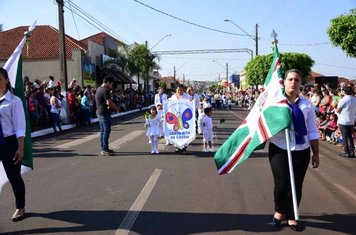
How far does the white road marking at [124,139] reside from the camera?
13359mm

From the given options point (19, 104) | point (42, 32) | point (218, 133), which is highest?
point (42, 32)

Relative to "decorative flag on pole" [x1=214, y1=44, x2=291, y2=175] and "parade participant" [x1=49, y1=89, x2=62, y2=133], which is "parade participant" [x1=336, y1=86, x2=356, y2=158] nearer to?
"decorative flag on pole" [x1=214, y1=44, x2=291, y2=175]

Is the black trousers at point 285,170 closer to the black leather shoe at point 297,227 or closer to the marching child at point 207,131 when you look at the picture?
the black leather shoe at point 297,227

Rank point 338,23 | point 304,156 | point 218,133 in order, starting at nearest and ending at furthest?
point 304,156
point 218,133
point 338,23

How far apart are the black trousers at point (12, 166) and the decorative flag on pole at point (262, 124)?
2.58 m

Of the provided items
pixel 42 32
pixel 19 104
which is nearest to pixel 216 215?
pixel 19 104

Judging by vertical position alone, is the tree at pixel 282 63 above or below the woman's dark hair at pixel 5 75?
above

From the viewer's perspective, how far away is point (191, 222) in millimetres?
5512

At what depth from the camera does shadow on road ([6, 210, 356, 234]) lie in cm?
523

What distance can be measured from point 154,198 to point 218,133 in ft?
34.7

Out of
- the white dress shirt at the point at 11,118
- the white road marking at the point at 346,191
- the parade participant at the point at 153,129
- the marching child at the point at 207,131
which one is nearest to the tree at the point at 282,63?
the marching child at the point at 207,131

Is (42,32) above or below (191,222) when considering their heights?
above

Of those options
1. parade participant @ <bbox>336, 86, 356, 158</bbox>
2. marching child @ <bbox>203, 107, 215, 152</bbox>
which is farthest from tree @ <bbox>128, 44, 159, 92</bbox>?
parade participant @ <bbox>336, 86, 356, 158</bbox>

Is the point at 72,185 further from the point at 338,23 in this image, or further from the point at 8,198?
the point at 338,23
